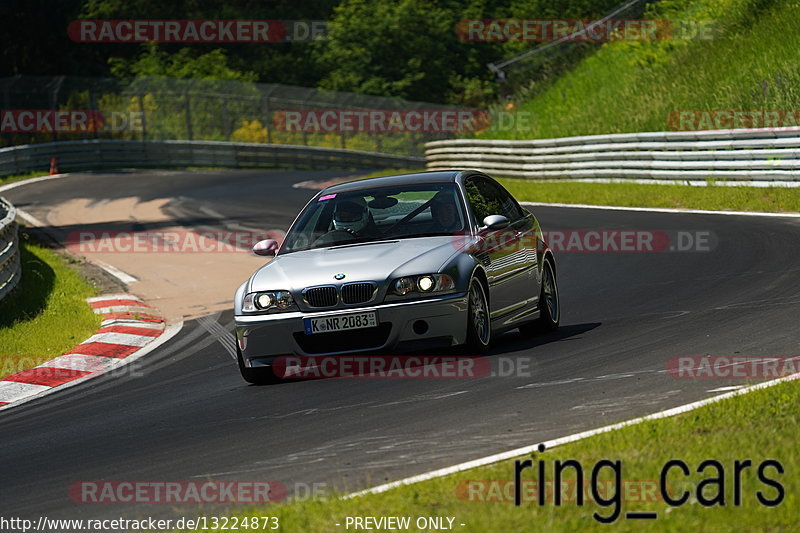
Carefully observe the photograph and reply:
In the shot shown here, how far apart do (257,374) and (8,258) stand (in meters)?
6.68

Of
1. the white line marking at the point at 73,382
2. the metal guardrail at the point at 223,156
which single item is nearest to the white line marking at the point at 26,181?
the metal guardrail at the point at 223,156

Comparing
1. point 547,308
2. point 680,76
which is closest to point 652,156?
point 680,76

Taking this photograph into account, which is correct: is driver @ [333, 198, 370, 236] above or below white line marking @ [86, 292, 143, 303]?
above

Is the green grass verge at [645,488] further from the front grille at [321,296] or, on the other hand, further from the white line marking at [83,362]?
the white line marking at [83,362]

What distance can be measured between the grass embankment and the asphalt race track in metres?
15.5

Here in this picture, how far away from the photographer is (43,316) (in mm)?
14695

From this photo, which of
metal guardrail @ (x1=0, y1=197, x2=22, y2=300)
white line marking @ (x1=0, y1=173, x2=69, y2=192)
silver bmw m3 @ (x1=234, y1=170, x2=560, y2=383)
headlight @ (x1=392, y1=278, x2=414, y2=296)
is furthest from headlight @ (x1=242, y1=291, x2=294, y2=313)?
white line marking @ (x1=0, y1=173, x2=69, y2=192)

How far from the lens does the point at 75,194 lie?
32.6 meters

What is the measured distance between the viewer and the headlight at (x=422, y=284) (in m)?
9.30

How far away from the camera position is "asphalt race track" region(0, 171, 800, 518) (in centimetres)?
684

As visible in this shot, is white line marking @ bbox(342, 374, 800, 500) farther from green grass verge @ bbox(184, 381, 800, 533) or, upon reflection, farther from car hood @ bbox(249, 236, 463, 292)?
car hood @ bbox(249, 236, 463, 292)

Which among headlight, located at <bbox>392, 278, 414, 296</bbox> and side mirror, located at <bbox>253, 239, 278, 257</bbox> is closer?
headlight, located at <bbox>392, 278, 414, 296</bbox>

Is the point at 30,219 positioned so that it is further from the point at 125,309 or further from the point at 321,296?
the point at 321,296

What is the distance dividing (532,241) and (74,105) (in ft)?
126
